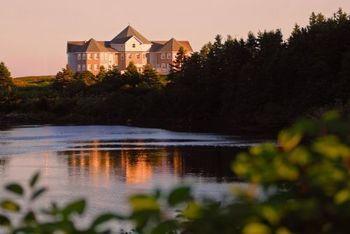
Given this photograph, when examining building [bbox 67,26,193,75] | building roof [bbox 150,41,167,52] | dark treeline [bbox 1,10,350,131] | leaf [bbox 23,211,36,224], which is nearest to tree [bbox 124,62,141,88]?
dark treeline [bbox 1,10,350,131]

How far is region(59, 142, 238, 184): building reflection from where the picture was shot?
19.7 meters

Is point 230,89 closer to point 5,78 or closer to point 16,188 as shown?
point 5,78

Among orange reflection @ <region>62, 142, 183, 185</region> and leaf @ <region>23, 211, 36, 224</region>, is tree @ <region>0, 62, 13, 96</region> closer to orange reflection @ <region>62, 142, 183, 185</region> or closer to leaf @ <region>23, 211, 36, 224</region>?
orange reflection @ <region>62, 142, 183, 185</region>

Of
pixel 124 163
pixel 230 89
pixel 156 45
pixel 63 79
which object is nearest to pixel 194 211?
pixel 124 163

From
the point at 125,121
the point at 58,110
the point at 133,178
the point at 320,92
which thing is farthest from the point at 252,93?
the point at 133,178

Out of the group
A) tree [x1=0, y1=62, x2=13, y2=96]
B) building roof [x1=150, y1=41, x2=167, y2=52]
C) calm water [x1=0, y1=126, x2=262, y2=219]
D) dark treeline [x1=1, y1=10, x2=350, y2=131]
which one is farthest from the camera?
building roof [x1=150, y1=41, x2=167, y2=52]

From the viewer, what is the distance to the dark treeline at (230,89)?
39747 millimetres

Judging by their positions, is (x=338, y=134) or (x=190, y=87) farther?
(x=190, y=87)

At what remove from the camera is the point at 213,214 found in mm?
1613

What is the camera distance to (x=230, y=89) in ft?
156

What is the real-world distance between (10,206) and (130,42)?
319ft

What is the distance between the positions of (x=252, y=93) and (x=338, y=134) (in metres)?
42.9

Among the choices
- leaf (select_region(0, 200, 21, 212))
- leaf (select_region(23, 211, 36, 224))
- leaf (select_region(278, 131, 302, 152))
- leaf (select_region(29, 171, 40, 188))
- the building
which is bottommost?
leaf (select_region(23, 211, 36, 224))

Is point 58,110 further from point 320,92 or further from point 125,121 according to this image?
point 320,92
